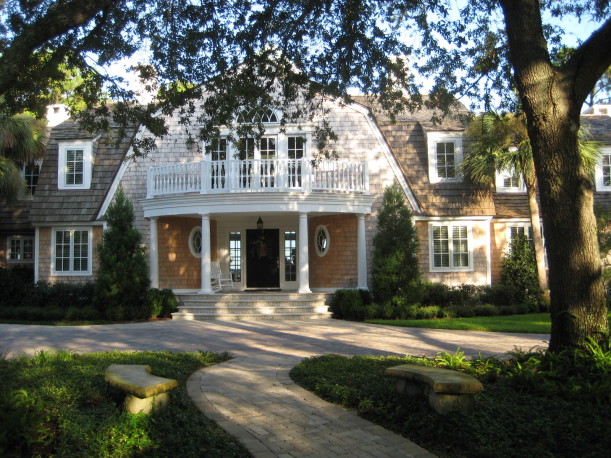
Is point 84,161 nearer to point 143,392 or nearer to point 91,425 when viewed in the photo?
point 143,392

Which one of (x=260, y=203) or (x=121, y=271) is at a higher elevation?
(x=260, y=203)

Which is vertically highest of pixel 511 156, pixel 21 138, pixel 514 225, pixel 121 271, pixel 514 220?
pixel 21 138

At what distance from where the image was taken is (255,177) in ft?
55.5

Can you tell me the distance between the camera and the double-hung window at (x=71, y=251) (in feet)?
63.9

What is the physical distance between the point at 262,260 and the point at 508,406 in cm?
1503

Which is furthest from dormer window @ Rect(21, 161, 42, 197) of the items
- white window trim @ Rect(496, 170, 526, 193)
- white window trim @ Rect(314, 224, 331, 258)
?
white window trim @ Rect(496, 170, 526, 193)

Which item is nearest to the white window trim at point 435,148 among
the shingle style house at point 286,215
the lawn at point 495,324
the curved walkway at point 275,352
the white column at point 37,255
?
the shingle style house at point 286,215

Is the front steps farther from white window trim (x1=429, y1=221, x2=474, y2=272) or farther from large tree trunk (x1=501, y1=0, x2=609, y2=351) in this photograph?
large tree trunk (x1=501, y1=0, x2=609, y2=351)

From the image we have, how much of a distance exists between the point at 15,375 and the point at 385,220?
12.3 m

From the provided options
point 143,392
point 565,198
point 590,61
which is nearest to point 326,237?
point 565,198

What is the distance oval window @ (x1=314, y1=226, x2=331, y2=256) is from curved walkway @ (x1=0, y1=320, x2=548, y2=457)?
4.29 meters

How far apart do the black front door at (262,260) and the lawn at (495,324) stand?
5486 millimetres

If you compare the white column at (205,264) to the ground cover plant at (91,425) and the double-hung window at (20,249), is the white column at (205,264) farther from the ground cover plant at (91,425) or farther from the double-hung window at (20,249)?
the ground cover plant at (91,425)

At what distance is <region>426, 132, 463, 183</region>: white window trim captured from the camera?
769 inches
